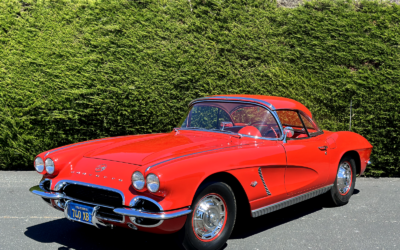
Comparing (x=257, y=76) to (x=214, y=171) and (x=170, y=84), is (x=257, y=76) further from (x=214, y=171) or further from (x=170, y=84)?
(x=214, y=171)

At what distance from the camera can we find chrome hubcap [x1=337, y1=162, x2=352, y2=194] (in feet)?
16.7

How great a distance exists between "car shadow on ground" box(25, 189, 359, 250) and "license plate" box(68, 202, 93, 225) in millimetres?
285

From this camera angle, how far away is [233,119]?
4410 millimetres

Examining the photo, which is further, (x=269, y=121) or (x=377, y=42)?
(x=377, y=42)

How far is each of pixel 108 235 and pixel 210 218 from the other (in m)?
1.21

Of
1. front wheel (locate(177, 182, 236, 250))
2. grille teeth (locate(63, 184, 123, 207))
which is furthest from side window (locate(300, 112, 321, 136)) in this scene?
grille teeth (locate(63, 184, 123, 207))

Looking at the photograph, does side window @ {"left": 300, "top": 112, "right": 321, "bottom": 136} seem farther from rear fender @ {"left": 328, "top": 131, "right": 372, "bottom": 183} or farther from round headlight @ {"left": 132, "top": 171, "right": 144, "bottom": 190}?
round headlight @ {"left": 132, "top": 171, "right": 144, "bottom": 190}

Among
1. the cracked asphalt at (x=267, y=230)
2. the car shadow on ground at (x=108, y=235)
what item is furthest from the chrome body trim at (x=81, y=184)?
the cracked asphalt at (x=267, y=230)

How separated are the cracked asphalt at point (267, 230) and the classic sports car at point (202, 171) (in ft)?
1.01

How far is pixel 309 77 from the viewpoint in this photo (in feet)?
23.2

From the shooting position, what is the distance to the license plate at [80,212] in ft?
10.4

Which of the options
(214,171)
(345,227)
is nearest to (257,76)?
(345,227)

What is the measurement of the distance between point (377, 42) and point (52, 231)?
19.9ft

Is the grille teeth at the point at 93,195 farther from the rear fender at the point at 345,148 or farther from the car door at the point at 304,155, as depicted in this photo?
the rear fender at the point at 345,148
